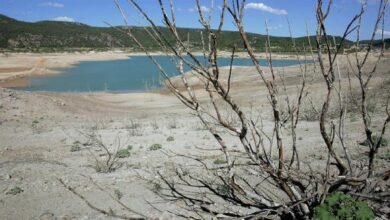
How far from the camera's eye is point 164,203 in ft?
20.5

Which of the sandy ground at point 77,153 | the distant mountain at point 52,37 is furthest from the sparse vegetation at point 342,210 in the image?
the distant mountain at point 52,37

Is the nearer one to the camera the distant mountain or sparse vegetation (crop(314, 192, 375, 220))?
Answer: sparse vegetation (crop(314, 192, 375, 220))

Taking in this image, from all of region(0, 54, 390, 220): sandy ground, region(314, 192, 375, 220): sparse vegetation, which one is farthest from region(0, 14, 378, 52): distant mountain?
region(314, 192, 375, 220): sparse vegetation

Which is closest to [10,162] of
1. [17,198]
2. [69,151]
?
[69,151]

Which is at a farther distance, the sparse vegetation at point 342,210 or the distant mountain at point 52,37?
the distant mountain at point 52,37

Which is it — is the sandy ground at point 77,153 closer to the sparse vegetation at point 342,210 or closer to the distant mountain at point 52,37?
the sparse vegetation at point 342,210

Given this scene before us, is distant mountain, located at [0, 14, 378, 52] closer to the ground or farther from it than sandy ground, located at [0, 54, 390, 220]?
farther from it

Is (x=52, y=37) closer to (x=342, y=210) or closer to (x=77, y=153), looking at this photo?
(x=77, y=153)

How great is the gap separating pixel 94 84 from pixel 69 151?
32172mm

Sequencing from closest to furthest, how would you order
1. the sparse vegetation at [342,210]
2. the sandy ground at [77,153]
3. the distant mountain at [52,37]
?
the sparse vegetation at [342,210] < the sandy ground at [77,153] < the distant mountain at [52,37]

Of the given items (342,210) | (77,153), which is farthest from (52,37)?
(342,210)

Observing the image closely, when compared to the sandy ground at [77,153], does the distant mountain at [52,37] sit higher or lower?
higher

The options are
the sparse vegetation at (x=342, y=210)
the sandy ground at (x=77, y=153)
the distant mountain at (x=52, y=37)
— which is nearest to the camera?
the sparse vegetation at (x=342, y=210)

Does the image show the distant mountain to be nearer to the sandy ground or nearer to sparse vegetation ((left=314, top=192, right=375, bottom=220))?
the sandy ground
